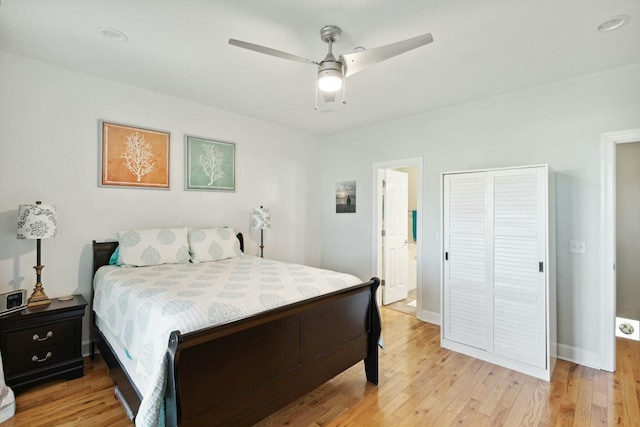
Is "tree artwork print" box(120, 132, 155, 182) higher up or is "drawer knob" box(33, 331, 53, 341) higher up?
"tree artwork print" box(120, 132, 155, 182)

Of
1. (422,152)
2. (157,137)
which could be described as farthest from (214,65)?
(422,152)

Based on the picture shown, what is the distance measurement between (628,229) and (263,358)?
434 centimetres

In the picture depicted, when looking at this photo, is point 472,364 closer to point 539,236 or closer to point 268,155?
point 539,236

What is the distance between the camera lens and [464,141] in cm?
361

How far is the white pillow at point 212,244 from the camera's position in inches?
129

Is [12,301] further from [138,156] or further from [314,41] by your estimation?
[314,41]

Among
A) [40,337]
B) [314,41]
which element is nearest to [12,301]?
[40,337]

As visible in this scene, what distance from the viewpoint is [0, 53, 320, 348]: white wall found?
2.61 m

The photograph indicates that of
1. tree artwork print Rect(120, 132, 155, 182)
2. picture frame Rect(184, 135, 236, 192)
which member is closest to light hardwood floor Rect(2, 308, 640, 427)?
tree artwork print Rect(120, 132, 155, 182)

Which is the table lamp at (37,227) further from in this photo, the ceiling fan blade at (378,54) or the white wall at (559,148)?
the white wall at (559,148)

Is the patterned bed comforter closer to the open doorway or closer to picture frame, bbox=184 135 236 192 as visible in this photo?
picture frame, bbox=184 135 236 192

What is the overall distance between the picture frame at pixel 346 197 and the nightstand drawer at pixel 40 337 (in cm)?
351

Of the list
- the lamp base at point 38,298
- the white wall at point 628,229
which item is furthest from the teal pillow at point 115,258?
the white wall at point 628,229

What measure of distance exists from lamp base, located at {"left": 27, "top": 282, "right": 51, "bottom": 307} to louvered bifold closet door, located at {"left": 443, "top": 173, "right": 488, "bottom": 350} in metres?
3.61
